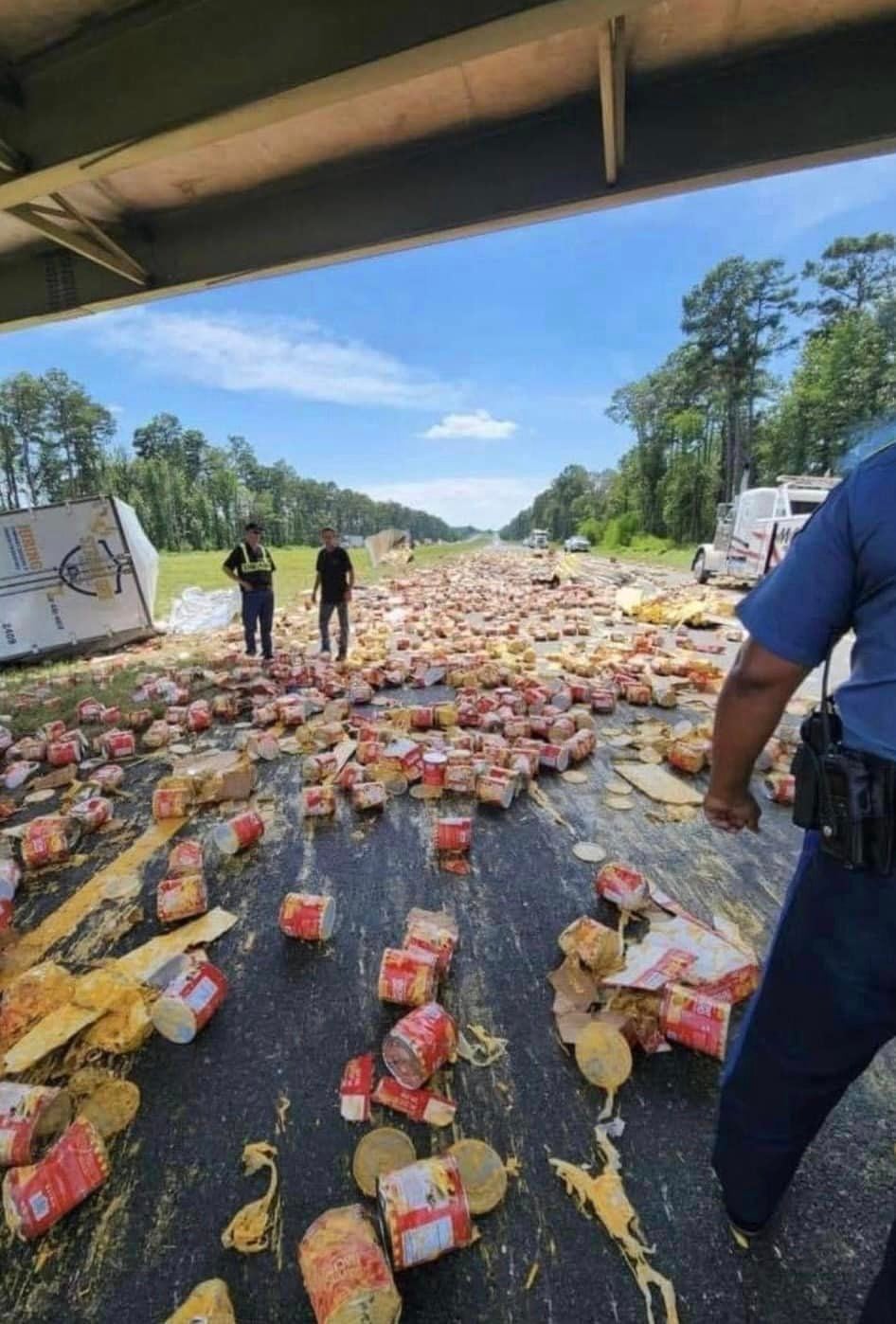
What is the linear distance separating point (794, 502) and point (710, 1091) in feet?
50.4

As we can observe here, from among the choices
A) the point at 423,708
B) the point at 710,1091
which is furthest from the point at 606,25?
the point at 710,1091

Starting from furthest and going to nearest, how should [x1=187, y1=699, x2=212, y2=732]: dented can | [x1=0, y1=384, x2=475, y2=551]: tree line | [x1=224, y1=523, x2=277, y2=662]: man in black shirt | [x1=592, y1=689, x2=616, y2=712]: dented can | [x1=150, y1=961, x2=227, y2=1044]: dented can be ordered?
[x1=0, y1=384, x2=475, y2=551]: tree line
[x1=224, y1=523, x2=277, y2=662]: man in black shirt
[x1=592, y1=689, x2=616, y2=712]: dented can
[x1=187, y1=699, x2=212, y2=732]: dented can
[x1=150, y1=961, x2=227, y2=1044]: dented can

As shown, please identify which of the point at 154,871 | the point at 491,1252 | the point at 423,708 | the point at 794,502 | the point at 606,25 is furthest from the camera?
the point at 794,502

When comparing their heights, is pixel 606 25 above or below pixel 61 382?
below

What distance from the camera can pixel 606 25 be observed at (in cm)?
344

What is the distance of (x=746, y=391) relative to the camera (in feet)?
148

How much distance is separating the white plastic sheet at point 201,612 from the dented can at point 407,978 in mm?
10345

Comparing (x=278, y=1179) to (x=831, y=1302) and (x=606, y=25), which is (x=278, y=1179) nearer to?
(x=831, y=1302)

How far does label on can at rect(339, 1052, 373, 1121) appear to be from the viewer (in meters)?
1.85

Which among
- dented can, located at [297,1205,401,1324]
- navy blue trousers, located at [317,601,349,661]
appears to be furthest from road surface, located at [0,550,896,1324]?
navy blue trousers, located at [317,601,349,661]

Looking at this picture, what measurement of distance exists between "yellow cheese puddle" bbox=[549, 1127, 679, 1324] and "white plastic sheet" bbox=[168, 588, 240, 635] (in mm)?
11154

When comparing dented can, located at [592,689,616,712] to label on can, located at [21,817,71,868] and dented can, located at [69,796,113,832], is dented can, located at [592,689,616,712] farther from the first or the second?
label on can, located at [21,817,71,868]

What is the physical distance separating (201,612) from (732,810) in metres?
12.1

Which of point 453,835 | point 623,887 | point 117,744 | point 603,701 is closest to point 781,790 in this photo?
point 623,887
